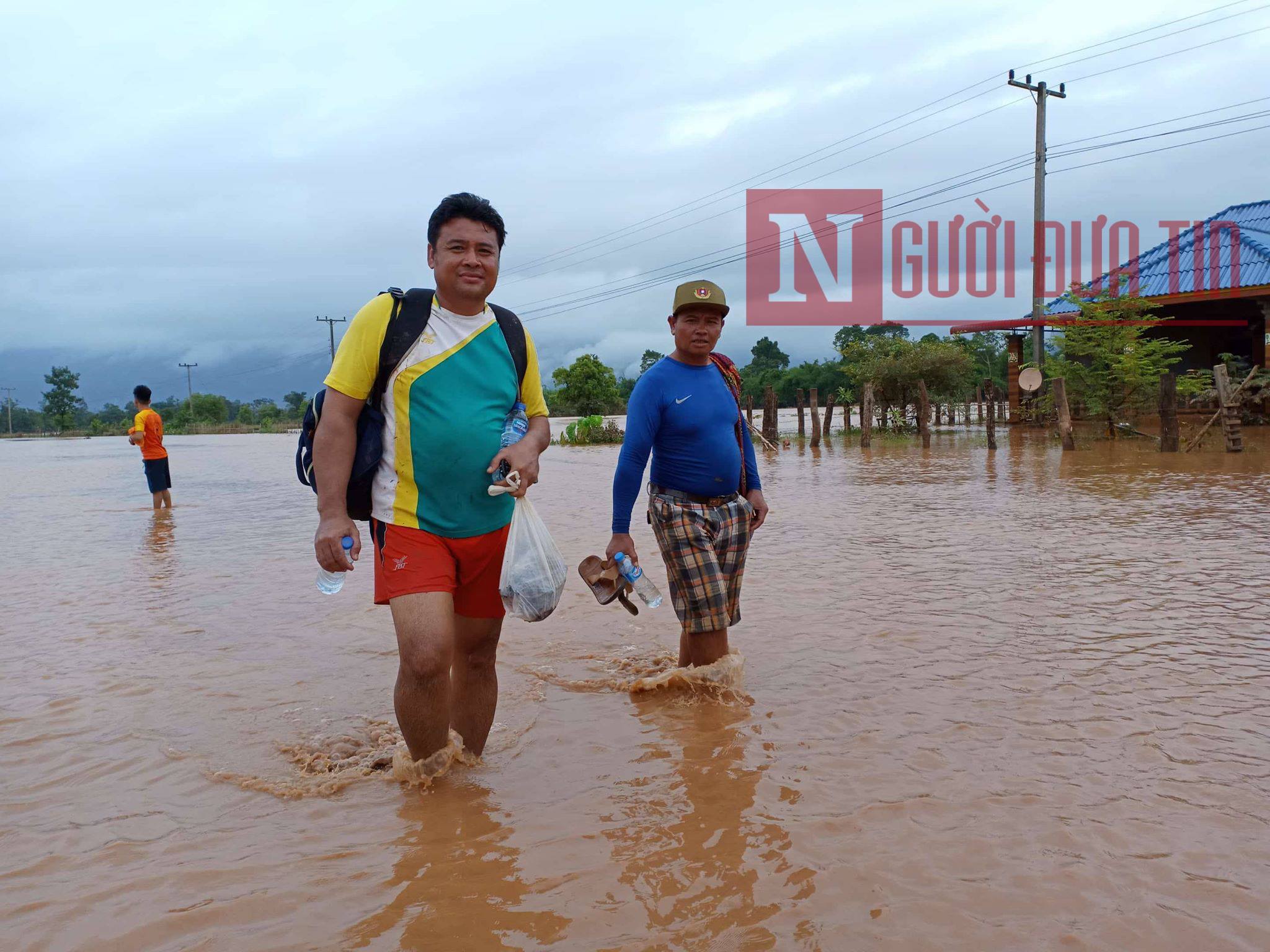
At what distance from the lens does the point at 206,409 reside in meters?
106

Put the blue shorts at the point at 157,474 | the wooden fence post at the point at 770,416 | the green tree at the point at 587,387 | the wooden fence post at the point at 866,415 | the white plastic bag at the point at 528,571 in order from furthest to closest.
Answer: the green tree at the point at 587,387 < the wooden fence post at the point at 770,416 < the wooden fence post at the point at 866,415 < the blue shorts at the point at 157,474 < the white plastic bag at the point at 528,571

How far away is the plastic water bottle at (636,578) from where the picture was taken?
390 cm

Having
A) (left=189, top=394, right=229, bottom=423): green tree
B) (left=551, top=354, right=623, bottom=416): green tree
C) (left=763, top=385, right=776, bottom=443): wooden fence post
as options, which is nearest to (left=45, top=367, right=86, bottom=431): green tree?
(left=189, top=394, right=229, bottom=423): green tree

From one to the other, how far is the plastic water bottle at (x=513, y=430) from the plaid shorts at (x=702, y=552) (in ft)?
3.32

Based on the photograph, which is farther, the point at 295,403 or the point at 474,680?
the point at 295,403

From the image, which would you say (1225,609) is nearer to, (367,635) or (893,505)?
(367,635)

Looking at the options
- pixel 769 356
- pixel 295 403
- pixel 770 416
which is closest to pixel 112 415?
pixel 295 403

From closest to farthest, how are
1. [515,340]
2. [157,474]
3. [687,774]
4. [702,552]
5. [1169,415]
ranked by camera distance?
[515,340]
[687,774]
[702,552]
[157,474]
[1169,415]

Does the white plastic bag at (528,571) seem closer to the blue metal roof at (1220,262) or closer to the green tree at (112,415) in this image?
the blue metal roof at (1220,262)

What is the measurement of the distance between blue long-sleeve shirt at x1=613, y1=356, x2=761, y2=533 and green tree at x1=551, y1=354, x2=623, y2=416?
58789 millimetres

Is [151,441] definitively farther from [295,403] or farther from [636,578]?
[295,403]

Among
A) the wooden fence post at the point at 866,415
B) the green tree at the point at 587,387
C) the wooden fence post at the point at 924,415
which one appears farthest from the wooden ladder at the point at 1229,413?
the green tree at the point at 587,387

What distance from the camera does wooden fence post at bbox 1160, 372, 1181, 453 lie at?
56.7 ft

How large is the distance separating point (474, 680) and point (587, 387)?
60714 millimetres
